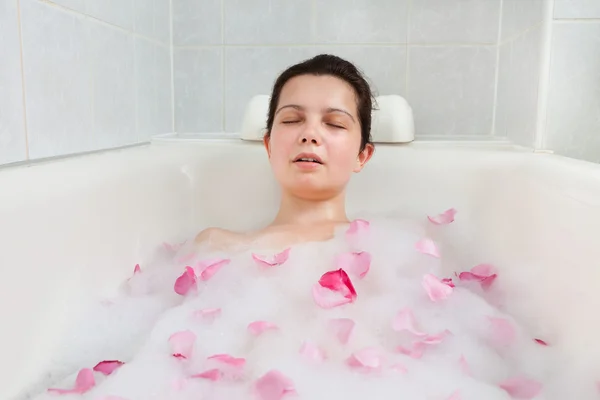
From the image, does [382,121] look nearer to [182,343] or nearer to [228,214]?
[228,214]

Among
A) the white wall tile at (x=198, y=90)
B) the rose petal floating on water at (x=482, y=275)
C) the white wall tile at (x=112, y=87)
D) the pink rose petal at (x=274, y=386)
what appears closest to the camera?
the pink rose petal at (x=274, y=386)

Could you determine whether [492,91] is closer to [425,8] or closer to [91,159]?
[425,8]

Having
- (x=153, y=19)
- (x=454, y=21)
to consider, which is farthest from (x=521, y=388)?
(x=153, y=19)

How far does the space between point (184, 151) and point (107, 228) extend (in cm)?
48

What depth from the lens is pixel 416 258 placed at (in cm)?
117

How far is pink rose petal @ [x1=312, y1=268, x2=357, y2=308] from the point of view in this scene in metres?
0.97

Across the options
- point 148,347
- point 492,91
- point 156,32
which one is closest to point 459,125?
point 492,91

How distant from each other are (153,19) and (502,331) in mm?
1416

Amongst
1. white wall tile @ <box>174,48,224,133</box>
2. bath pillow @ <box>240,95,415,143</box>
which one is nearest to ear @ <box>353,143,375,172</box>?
bath pillow @ <box>240,95,415,143</box>

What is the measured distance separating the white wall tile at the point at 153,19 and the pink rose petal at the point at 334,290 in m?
1.08

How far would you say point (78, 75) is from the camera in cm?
135

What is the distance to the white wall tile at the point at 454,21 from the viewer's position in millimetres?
1931

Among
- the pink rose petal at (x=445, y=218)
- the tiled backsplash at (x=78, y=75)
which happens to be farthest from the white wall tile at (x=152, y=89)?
the pink rose petal at (x=445, y=218)

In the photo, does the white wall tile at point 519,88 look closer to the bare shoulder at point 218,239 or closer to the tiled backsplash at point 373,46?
the tiled backsplash at point 373,46
